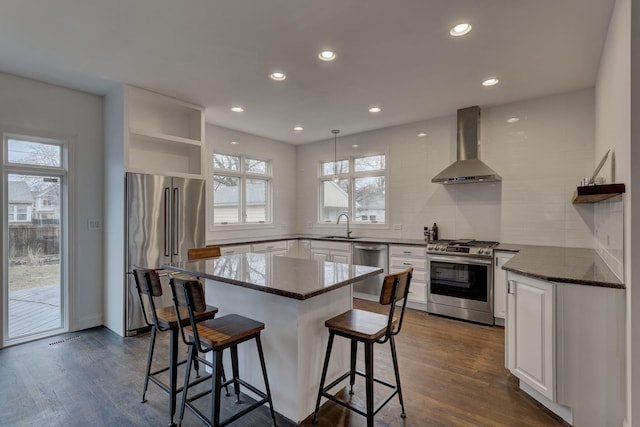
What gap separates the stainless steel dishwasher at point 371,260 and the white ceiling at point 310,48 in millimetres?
2111

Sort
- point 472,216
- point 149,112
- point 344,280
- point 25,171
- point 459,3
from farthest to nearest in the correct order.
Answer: point 472,216, point 149,112, point 25,171, point 459,3, point 344,280

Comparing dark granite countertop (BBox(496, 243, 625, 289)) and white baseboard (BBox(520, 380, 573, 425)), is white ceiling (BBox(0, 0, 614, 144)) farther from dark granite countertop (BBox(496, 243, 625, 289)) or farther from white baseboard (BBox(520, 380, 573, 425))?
white baseboard (BBox(520, 380, 573, 425))

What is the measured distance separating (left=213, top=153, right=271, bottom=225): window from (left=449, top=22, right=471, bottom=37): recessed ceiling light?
3.98m

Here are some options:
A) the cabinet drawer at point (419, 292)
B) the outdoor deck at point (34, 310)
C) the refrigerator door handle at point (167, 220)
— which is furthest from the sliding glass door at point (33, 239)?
the cabinet drawer at point (419, 292)

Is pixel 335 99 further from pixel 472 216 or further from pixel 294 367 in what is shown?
pixel 294 367

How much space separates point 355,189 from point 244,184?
2037 millimetres

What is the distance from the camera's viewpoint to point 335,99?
410cm

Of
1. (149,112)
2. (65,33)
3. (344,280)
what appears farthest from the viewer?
(149,112)

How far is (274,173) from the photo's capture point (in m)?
6.33

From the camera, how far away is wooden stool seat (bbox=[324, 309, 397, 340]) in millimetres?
1948

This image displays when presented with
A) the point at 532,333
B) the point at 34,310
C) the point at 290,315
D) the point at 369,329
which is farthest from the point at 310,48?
the point at 34,310

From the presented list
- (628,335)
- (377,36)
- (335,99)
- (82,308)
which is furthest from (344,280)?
(82,308)

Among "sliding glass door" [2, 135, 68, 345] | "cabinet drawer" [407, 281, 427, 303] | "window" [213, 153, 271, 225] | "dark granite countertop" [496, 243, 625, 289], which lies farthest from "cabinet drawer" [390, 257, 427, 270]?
"sliding glass door" [2, 135, 68, 345]

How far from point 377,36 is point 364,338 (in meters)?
2.32
